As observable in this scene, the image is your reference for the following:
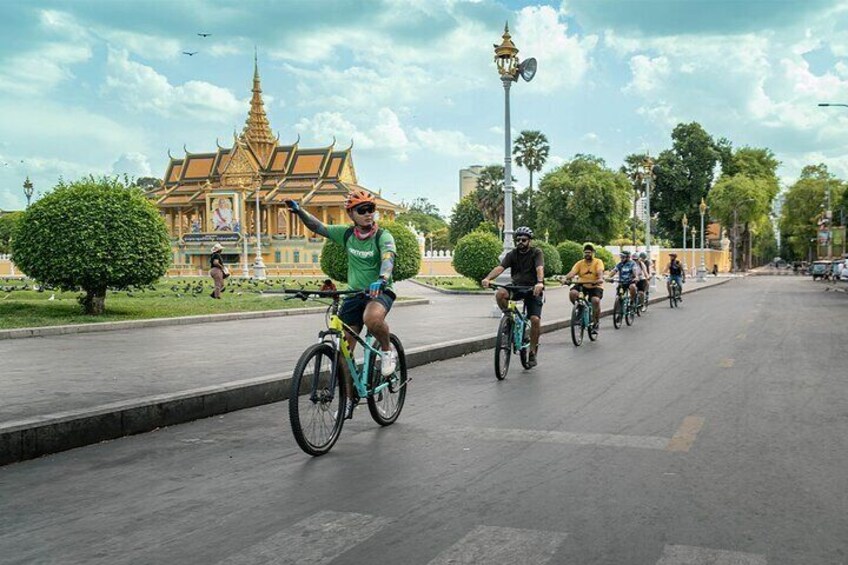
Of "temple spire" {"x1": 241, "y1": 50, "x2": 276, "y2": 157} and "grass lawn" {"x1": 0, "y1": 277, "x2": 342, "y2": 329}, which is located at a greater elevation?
"temple spire" {"x1": 241, "y1": 50, "x2": 276, "y2": 157}

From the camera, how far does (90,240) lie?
16.7 m

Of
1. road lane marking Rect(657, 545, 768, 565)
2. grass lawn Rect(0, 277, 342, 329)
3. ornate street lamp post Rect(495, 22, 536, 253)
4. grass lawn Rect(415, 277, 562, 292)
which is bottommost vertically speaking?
grass lawn Rect(415, 277, 562, 292)

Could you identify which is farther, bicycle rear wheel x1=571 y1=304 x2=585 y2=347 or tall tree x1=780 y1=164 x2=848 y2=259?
tall tree x1=780 y1=164 x2=848 y2=259

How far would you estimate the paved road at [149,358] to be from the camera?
770cm

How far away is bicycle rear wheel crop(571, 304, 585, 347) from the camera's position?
13.9m

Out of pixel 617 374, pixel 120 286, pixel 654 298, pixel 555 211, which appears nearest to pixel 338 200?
pixel 555 211

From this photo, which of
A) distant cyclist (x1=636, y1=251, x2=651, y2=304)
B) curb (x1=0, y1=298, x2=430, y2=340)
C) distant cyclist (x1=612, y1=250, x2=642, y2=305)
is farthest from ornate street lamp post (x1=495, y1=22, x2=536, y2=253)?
curb (x1=0, y1=298, x2=430, y2=340)

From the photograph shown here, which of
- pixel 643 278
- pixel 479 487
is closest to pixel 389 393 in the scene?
pixel 479 487

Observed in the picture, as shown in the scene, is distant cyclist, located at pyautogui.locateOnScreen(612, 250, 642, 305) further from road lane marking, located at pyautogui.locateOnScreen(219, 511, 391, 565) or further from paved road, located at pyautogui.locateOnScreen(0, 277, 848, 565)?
road lane marking, located at pyautogui.locateOnScreen(219, 511, 391, 565)

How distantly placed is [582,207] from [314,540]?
78.2 m

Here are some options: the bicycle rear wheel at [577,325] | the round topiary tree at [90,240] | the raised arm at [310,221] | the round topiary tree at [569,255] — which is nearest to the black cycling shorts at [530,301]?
the bicycle rear wheel at [577,325]

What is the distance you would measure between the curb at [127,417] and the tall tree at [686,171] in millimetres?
86294

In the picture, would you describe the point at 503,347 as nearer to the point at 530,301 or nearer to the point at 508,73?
the point at 530,301

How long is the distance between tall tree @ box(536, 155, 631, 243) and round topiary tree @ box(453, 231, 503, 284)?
47.3m
